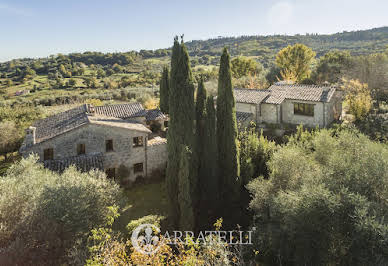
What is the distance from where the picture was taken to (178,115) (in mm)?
15859

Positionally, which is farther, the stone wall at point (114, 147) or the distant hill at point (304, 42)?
the distant hill at point (304, 42)

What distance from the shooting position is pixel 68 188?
1160 centimetres

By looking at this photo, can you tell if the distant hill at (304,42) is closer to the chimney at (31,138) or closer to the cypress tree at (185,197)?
the chimney at (31,138)

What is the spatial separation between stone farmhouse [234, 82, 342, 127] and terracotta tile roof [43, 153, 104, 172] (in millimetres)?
13549

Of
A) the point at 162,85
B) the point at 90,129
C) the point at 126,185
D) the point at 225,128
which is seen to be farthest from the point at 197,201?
the point at 162,85

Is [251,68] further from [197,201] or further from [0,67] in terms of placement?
[0,67]

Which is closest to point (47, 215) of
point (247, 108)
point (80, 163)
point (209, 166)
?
point (80, 163)

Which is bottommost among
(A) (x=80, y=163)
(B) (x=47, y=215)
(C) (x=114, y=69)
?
(B) (x=47, y=215)

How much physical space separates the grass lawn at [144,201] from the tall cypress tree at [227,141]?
15.1 ft

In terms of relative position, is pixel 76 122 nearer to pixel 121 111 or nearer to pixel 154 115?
pixel 121 111

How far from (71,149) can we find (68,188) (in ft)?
28.0

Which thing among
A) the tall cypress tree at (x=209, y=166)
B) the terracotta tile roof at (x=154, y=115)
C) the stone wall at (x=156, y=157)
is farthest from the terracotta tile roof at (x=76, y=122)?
the tall cypress tree at (x=209, y=166)

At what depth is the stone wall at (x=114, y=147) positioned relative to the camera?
19.0 m

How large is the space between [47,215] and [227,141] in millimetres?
11101
